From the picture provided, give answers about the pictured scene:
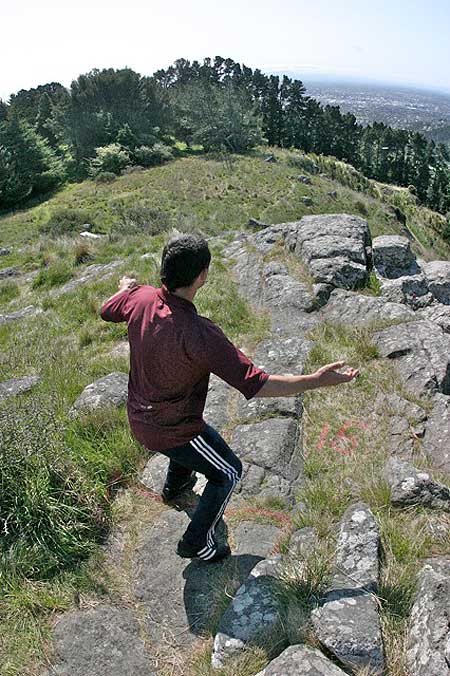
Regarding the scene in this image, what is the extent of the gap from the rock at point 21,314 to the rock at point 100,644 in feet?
25.6

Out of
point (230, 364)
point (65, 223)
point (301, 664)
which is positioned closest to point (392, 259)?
point (230, 364)

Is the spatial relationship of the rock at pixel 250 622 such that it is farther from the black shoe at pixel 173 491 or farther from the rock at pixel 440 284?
the rock at pixel 440 284

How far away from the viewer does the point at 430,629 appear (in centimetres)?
258

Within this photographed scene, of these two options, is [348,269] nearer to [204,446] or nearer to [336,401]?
[336,401]

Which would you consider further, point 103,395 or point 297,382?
point 103,395

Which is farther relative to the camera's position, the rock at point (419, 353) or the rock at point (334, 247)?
the rock at point (334, 247)

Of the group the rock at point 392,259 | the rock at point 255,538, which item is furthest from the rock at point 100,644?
the rock at point 392,259

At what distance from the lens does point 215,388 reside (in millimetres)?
5859

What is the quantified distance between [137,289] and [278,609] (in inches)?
90.0

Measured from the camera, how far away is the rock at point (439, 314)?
789 cm

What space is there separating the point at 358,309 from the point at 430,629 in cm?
525

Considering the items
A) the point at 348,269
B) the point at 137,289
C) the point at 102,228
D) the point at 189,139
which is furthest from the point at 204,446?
the point at 189,139

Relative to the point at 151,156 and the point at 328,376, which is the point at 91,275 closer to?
the point at 328,376

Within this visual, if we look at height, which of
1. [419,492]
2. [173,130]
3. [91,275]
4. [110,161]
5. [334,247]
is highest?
[173,130]
